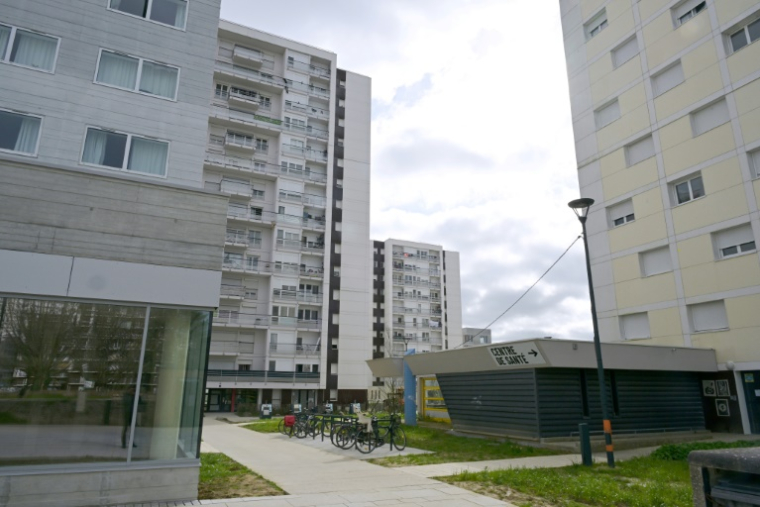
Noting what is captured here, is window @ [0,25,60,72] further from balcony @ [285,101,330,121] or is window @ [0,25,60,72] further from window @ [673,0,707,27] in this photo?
balcony @ [285,101,330,121]

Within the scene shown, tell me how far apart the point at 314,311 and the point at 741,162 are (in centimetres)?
3618

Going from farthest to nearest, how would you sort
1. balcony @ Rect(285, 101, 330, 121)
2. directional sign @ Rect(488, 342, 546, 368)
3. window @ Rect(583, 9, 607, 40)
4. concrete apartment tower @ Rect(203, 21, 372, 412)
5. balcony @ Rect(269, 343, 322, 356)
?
balcony @ Rect(285, 101, 330, 121), balcony @ Rect(269, 343, 322, 356), concrete apartment tower @ Rect(203, 21, 372, 412), window @ Rect(583, 9, 607, 40), directional sign @ Rect(488, 342, 546, 368)

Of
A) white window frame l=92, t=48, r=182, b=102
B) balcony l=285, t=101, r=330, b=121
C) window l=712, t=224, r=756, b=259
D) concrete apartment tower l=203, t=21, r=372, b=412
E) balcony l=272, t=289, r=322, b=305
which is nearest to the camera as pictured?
white window frame l=92, t=48, r=182, b=102

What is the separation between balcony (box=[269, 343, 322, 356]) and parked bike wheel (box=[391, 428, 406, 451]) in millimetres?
30227

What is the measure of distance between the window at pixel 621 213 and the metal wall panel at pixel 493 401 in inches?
509

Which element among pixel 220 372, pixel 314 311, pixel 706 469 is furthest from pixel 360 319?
pixel 706 469

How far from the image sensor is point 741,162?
20719 millimetres

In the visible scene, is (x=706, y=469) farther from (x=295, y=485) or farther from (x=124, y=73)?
(x=124, y=73)

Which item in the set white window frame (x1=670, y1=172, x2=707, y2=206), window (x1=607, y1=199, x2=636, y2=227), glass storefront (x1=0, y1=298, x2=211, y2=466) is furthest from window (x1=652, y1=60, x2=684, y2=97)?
glass storefront (x1=0, y1=298, x2=211, y2=466)

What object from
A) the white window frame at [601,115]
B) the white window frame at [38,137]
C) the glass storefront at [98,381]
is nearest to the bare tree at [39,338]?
the glass storefront at [98,381]

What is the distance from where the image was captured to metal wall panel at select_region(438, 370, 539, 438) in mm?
16797

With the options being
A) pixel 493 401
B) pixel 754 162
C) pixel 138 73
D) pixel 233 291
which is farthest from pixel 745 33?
pixel 233 291

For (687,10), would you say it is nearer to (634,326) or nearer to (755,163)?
(755,163)

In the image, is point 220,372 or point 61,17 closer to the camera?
point 61,17
